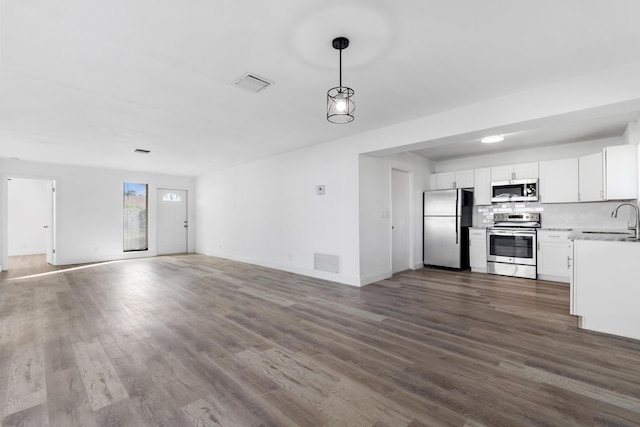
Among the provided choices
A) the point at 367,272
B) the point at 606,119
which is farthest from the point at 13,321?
the point at 606,119

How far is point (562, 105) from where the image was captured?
9.61 ft

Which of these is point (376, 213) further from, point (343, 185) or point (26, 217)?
point (26, 217)

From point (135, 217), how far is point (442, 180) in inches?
343

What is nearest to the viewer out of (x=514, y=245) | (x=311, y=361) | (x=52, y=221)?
(x=311, y=361)

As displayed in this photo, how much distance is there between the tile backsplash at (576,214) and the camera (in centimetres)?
494

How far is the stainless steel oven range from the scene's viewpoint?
5.29 m

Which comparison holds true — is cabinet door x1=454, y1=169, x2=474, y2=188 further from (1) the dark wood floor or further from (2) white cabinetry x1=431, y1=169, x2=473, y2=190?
(1) the dark wood floor

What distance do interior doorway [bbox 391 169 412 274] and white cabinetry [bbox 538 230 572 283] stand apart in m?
2.35

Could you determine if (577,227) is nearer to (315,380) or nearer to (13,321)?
(315,380)

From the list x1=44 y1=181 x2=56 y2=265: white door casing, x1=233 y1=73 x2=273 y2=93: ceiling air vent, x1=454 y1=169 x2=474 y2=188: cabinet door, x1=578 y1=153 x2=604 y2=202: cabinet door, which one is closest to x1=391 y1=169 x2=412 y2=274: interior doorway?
x1=454 y1=169 x2=474 y2=188: cabinet door

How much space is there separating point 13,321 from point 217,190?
18.3 feet

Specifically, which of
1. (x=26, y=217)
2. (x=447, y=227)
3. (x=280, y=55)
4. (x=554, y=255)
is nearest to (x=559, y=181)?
(x=554, y=255)

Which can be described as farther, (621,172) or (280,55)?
(621,172)

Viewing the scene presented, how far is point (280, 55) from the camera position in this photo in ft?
8.05
